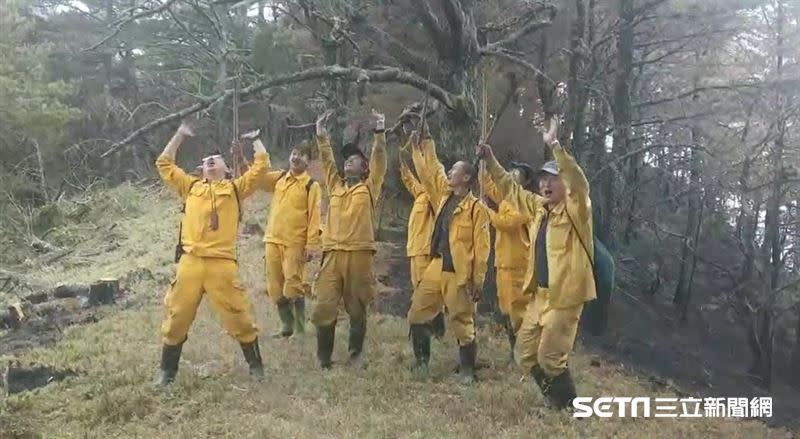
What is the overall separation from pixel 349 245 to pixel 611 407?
269 centimetres

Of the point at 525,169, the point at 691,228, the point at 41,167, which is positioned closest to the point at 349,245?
the point at 525,169

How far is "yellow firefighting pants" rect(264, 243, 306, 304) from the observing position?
8.52 metres

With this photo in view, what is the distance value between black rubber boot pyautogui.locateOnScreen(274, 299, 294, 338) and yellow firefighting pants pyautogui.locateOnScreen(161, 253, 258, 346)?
7.79 ft

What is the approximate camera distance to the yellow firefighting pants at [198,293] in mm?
6457

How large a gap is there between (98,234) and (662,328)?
13614mm

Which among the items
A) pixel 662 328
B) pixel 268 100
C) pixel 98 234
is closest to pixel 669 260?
pixel 662 328

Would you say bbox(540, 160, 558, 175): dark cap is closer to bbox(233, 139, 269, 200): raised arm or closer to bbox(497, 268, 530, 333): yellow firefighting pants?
bbox(497, 268, 530, 333): yellow firefighting pants

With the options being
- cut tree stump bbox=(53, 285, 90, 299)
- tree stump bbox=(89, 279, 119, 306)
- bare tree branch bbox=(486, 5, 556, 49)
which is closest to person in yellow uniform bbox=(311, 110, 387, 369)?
bare tree branch bbox=(486, 5, 556, 49)

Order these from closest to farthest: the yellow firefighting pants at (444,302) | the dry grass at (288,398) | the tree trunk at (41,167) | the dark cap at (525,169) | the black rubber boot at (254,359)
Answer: the dry grass at (288,398) → the black rubber boot at (254,359) → the yellow firefighting pants at (444,302) → the dark cap at (525,169) → the tree trunk at (41,167)

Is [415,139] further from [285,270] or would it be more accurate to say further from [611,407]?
[611,407]

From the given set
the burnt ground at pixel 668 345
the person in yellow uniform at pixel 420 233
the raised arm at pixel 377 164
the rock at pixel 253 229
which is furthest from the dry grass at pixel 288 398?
the rock at pixel 253 229

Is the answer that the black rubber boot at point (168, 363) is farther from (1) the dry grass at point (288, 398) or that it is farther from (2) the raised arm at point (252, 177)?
(2) the raised arm at point (252, 177)

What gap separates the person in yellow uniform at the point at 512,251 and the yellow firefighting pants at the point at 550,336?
5.22 feet

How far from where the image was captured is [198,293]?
649 centimetres
